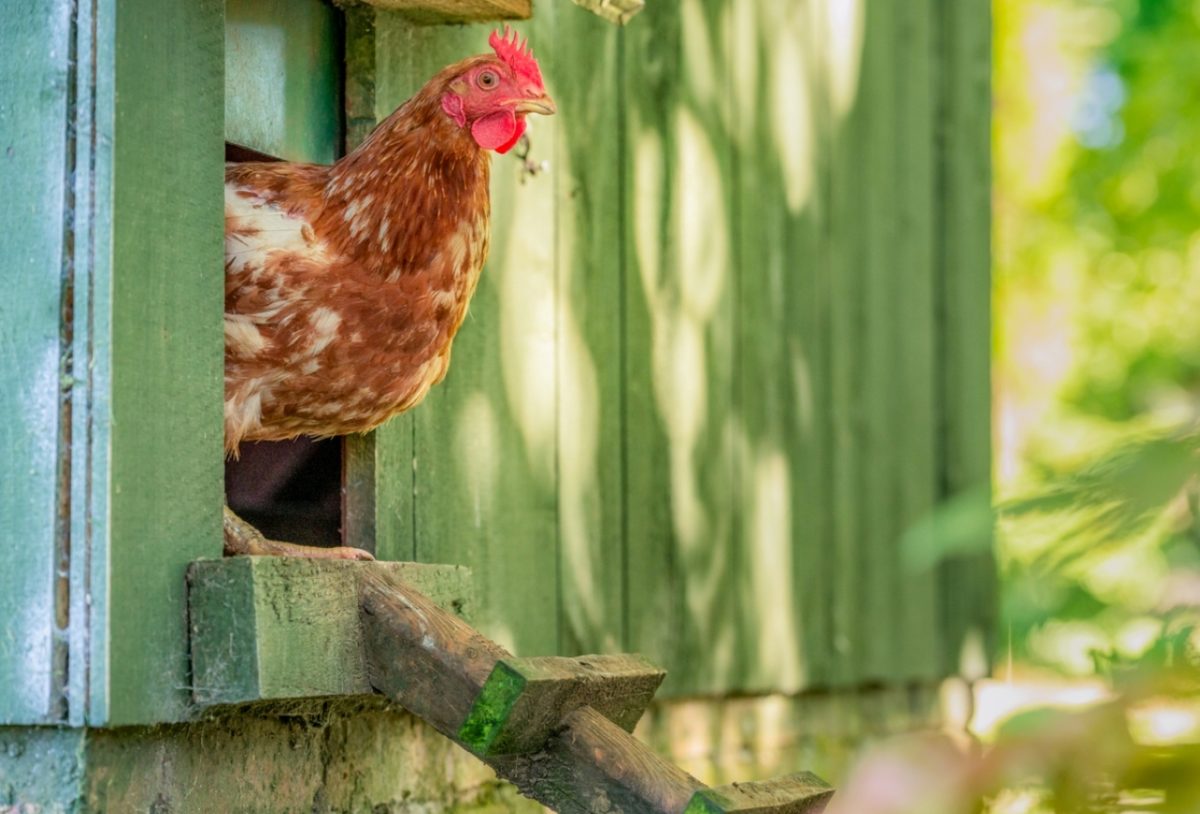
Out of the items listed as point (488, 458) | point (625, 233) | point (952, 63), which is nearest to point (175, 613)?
point (488, 458)

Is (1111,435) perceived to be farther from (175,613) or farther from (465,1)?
(465,1)

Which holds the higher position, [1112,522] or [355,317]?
[355,317]

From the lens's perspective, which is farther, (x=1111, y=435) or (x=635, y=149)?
(x=635, y=149)

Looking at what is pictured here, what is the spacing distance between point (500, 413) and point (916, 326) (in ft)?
8.07

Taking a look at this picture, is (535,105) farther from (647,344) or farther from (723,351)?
(723,351)

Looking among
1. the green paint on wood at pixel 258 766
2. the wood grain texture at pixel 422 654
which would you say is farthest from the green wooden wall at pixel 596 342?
the wood grain texture at pixel 422 654

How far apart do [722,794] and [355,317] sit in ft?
3.57

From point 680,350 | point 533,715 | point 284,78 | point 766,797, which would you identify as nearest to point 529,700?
point 533,715

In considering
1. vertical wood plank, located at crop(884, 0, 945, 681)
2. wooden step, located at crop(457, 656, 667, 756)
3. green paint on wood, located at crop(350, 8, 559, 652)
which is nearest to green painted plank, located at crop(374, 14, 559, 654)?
green paint on wood, located at crop(350, 8, 559, 652)

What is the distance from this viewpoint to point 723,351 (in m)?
4.76

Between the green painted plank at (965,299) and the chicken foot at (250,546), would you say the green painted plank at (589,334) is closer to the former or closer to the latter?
the chicken foot at (250,546)

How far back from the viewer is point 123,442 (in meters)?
2.62

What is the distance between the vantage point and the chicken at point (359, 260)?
296 cm

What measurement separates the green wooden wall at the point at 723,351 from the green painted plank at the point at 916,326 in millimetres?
13
